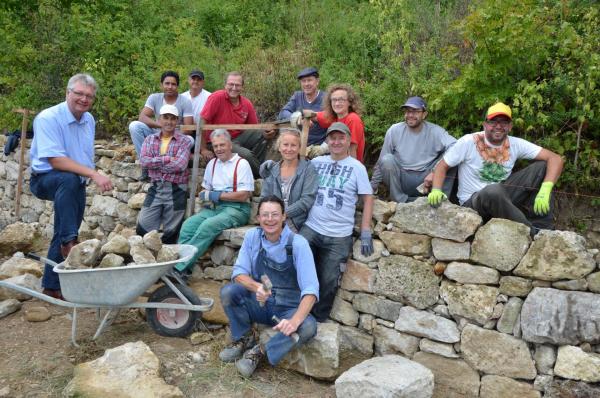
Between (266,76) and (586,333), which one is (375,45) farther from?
(586,333)

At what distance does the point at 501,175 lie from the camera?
4.14 m

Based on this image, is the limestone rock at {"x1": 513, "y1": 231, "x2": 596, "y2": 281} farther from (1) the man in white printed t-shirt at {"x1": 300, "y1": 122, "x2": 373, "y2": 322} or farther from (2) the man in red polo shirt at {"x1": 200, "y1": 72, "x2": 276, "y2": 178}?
(2) the man in red polo shirt at {"x1": 200, "y1": 72, "x2": 276, "y2": 178}

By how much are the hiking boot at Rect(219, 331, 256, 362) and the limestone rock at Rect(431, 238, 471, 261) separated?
5.34 ft

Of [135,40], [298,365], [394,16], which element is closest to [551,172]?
[298,365]

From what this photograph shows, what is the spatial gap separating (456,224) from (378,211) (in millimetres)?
692

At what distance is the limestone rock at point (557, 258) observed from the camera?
3582 millimetres

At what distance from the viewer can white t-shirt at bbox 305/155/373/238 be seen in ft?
14.3

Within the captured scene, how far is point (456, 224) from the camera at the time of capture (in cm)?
400

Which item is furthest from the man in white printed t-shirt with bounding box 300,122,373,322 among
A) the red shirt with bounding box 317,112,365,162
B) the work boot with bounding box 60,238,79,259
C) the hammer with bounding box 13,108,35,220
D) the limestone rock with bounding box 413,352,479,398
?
the hammer with bounding box 13,108,35,220

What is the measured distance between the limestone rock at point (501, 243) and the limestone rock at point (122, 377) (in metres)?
2.38

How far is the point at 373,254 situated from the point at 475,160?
1.11 meters

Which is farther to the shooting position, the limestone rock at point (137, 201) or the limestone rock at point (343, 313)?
the limestone rock at point (137, 201)

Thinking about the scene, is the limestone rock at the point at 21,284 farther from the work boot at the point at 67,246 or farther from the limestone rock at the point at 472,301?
the limestone rock at the point at 472,301

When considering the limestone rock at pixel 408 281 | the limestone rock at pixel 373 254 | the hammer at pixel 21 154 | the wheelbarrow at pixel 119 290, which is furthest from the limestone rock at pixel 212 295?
the hammer at pixel 21 154
